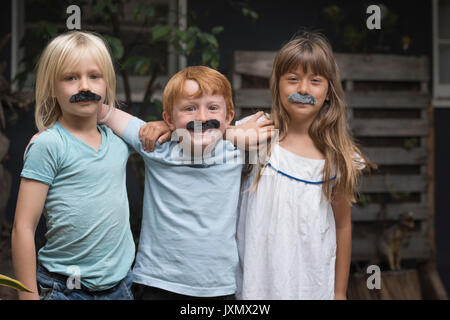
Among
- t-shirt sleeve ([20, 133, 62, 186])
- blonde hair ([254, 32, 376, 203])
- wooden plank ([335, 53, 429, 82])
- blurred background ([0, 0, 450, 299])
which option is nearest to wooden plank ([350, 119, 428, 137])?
blurred background ([0, 0, 450, 299])

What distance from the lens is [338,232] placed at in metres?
1.84

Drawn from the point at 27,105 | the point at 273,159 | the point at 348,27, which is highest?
the point at 348,27

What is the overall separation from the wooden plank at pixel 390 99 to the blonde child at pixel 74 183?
2.33 m

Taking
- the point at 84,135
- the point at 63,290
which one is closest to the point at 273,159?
the point at 84,135

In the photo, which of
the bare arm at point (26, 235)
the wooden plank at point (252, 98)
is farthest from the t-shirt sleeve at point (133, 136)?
the wooden plank at point (252, 98)

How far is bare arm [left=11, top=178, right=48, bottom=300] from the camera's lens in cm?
139

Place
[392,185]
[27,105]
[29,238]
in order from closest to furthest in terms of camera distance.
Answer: [29,238] → [27,105] → [392,185]

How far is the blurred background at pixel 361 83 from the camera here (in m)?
3.34

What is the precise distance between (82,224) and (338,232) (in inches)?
34.9

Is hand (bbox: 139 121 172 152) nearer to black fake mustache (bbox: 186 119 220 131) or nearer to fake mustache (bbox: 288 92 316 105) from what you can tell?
black fake mustache (bbox: 186 119 220 131)

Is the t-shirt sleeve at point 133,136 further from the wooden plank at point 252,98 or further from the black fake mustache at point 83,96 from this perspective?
the wooden plank at point 252,98

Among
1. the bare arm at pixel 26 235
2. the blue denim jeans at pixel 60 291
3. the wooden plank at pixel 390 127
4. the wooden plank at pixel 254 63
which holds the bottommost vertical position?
the blue denim jeans at pixel 60 291

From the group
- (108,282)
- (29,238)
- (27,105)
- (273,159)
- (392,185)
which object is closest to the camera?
(29,238)
